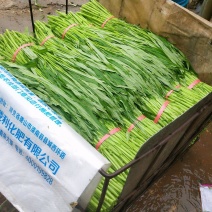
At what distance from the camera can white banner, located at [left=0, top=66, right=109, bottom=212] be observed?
1512 millimetres

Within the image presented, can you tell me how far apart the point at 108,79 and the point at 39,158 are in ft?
3.18

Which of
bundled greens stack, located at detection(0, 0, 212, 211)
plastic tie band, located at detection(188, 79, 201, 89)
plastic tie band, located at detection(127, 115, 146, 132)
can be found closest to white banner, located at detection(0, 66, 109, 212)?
bundled greens stack, located at detection(0, 0, 212, 211)

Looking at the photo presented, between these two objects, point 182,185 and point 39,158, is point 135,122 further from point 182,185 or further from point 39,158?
point 182,185

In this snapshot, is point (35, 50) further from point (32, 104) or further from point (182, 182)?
point (182, 182)

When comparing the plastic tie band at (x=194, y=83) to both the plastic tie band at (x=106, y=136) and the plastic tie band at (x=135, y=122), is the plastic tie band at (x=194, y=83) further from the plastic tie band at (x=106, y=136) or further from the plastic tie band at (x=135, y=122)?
the plastic tie band at (x=106, y=136)

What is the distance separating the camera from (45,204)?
1663 millimetres

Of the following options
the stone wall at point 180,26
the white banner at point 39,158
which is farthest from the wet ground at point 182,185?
the white banner at point 39,158

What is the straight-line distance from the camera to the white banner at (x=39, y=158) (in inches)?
59.5

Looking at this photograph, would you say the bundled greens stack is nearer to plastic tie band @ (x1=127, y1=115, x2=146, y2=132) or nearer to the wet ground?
plastic tie band @ (x1=127, y1=115, x2=146, y2=132)

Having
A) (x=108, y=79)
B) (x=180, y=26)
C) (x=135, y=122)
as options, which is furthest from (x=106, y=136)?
(x=180, y=26)

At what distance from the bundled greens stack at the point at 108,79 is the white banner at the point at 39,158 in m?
0.35

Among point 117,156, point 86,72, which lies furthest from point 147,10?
point 117,156

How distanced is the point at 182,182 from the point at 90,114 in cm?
169

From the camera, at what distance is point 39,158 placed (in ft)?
5.26
